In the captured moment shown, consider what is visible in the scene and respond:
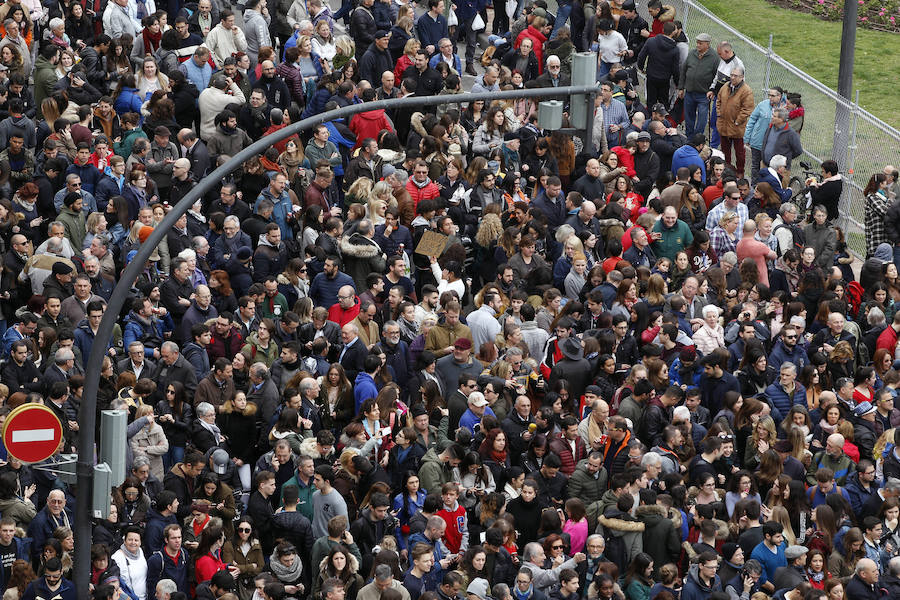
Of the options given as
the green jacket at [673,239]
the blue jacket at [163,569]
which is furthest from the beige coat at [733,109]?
the blue jacket at [163,569]

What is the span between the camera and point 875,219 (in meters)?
22.7

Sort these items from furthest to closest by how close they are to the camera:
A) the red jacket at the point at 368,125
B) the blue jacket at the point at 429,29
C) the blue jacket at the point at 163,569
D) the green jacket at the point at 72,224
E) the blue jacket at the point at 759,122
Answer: the blue jacket at the point at 429,29, the blue jacket at the point at 759,122, the red jacket at the point at 368,125, the green jacket at the point at 72,224, the blue jacket at the point at 163,569

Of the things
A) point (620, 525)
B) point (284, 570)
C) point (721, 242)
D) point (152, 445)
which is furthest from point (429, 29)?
point (284, 570)

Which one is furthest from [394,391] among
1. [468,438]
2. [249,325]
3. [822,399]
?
[822,399]

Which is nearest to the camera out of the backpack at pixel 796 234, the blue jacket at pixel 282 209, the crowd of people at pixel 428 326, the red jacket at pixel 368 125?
the crowd of people at pixel 428 326

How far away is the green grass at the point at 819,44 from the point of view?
3391 cm

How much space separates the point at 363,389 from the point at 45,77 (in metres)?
7.78

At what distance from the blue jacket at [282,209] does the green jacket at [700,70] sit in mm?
7416

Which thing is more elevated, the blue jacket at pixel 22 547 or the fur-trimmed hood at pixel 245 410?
the fur-trimmed hood at pixel 245 410

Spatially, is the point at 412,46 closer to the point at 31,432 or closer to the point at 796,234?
the point at 796,234

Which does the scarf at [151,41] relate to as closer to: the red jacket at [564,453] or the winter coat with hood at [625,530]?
the red jacket at [564,453]

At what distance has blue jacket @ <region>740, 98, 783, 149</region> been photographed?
79.2 feet

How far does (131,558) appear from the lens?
15477 mm

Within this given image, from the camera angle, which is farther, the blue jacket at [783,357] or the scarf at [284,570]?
the blue jacket at [783,357]
